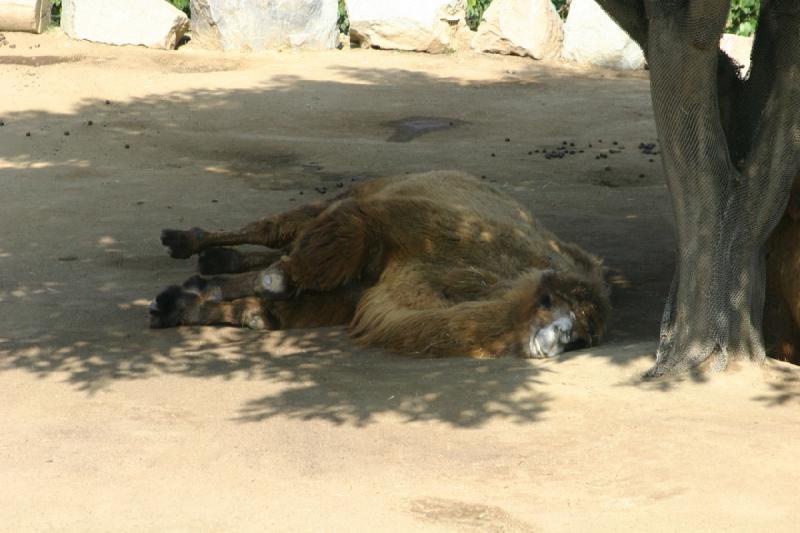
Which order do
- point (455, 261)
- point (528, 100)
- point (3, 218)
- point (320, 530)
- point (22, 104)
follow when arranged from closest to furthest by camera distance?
point (320, 530) < point (455, 261) < point (3, 218) < point (22, 104) < point (528, 100)

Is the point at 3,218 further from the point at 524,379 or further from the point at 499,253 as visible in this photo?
the point at 524,379

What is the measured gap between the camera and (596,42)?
18609 millimetres

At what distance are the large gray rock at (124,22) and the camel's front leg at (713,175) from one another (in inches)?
543

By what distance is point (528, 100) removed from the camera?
607 inches

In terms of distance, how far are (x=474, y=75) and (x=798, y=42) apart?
12501 mm

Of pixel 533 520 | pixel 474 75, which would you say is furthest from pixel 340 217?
pixel 474 75

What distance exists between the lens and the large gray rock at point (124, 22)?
1798cm

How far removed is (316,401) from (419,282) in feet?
4.50

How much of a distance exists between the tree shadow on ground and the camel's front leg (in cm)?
49

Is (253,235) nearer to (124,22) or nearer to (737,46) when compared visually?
(124,22)

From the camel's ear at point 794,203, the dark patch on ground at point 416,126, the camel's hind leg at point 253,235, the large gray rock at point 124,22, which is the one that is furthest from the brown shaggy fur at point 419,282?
the large gray rock at point 124,22

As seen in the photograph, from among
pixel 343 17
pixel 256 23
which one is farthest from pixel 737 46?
pixel 256 23

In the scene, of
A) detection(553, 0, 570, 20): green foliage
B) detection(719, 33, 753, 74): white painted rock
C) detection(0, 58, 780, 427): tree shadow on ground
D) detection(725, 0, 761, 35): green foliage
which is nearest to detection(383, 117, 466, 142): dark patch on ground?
detection(0, 58, 780, 427): tree shadow on ground

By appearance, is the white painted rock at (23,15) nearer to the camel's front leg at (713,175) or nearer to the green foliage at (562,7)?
the green foliage at (562,7)
